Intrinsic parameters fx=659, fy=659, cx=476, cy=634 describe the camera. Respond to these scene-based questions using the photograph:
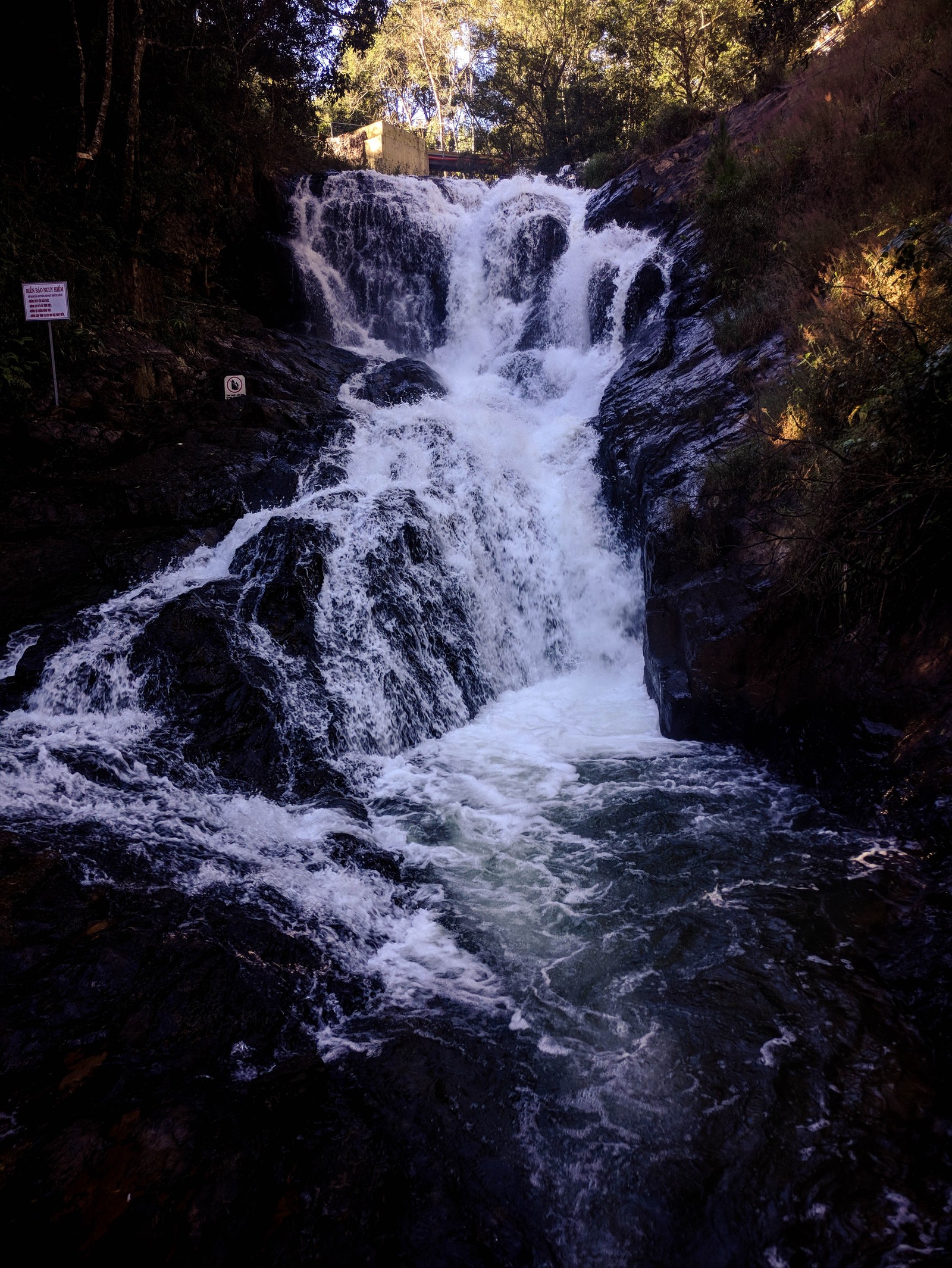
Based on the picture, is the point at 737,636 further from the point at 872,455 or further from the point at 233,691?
the point at 233,691

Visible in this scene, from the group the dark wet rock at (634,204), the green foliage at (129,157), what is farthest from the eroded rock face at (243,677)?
the dark wet rock at (634,204)

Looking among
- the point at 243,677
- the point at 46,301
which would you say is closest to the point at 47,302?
the point at 46,301

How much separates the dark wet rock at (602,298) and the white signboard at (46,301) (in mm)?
8699

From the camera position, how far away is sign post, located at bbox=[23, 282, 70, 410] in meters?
7.71

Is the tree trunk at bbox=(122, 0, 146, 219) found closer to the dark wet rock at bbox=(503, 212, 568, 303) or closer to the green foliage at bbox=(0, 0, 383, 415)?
the green foliage at bbox=(0, 0, 383, 415)

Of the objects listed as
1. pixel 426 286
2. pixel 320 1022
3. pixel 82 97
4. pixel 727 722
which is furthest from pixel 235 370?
pixel 320 1022

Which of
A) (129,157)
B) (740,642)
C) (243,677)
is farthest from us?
(129,157)

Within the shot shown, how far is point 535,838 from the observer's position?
4.95m

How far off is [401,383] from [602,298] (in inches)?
166

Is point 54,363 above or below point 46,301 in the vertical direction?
below

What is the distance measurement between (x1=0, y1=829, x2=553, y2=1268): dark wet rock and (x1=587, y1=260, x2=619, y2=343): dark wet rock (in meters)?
11.9

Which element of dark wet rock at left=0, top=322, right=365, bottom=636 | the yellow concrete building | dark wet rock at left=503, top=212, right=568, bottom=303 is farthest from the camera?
the yellow concrete building

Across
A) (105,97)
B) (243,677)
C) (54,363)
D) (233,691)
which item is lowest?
(233,691)

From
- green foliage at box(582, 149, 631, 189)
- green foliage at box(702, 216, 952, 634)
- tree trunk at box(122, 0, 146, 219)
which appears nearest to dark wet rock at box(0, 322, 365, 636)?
tree trunk at box(122, 0, 146, 219)
